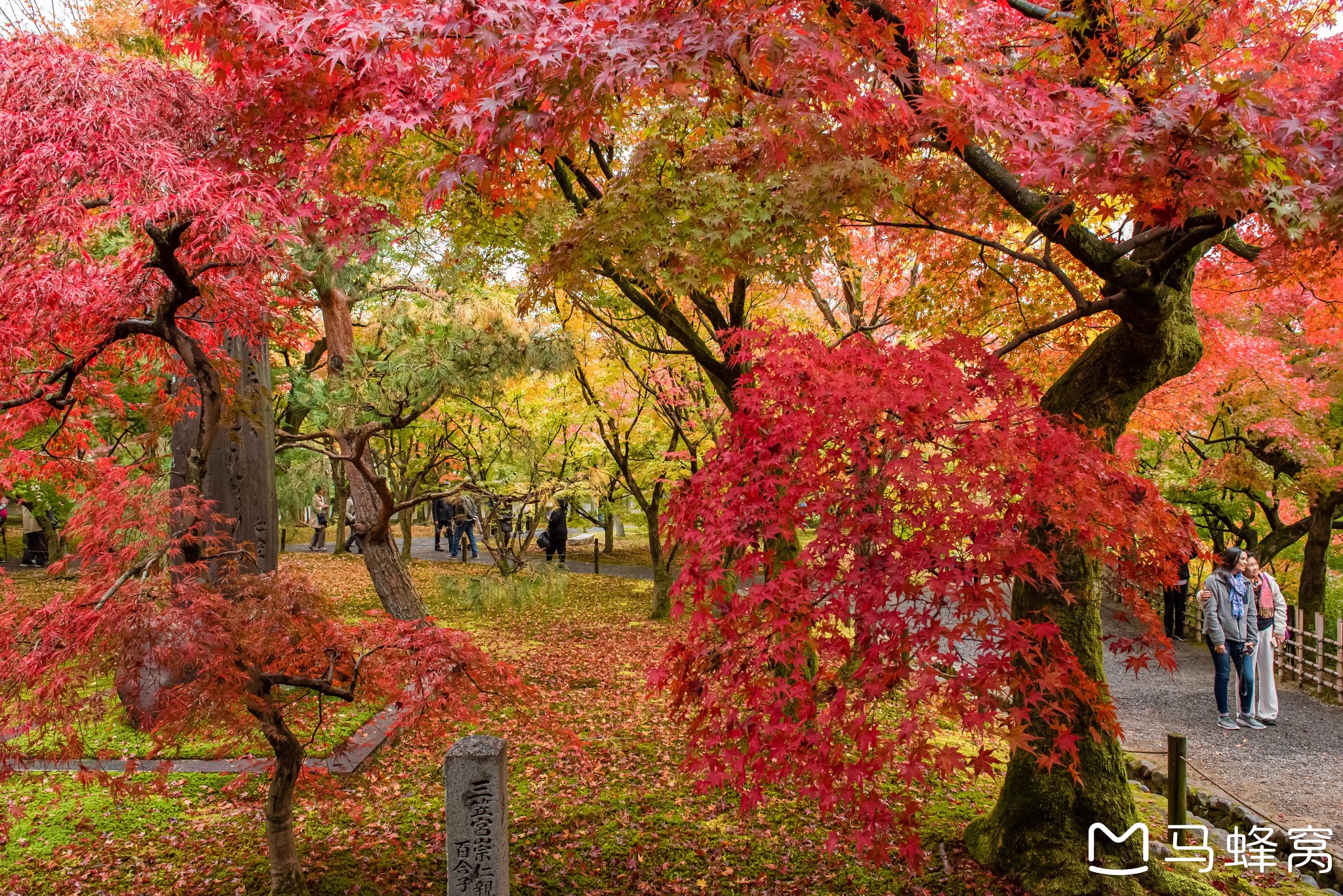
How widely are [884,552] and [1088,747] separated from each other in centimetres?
256

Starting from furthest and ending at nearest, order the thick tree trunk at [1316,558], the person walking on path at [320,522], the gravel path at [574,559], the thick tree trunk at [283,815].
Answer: the person walking on path at [320,522]
the gravel path at [574,559]
the thick tree trunk at [1316,558]
the thick tree trunk at [283,815]

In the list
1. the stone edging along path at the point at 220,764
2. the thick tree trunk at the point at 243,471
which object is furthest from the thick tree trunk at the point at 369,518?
the stone edging along path at the point at 220,764

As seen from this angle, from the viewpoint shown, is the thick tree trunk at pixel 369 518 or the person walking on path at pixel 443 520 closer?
the thick tree trunk at pixel 369 518

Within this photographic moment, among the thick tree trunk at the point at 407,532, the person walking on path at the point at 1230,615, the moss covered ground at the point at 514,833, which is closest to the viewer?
the moss covered ground at the point at 514,833

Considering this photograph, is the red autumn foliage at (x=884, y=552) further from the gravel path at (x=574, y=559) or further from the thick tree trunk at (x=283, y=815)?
the gravel path at (x=574, y=559)

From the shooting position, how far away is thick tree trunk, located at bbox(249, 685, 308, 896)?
4219 millimetres

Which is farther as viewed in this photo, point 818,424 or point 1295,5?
point 1295,5

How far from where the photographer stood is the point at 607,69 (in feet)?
10.1

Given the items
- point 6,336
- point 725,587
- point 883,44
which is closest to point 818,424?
point 725,587

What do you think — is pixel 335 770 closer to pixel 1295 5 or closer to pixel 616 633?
pixel 616 633

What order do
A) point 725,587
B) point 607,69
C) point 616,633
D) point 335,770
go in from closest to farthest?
1. point 607,69
2. point 725,587
3. point 335,770
4. point 616,633

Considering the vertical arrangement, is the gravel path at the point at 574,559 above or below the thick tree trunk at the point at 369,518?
below

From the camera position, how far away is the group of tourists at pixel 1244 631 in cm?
773

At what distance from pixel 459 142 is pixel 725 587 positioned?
4.55 meters
